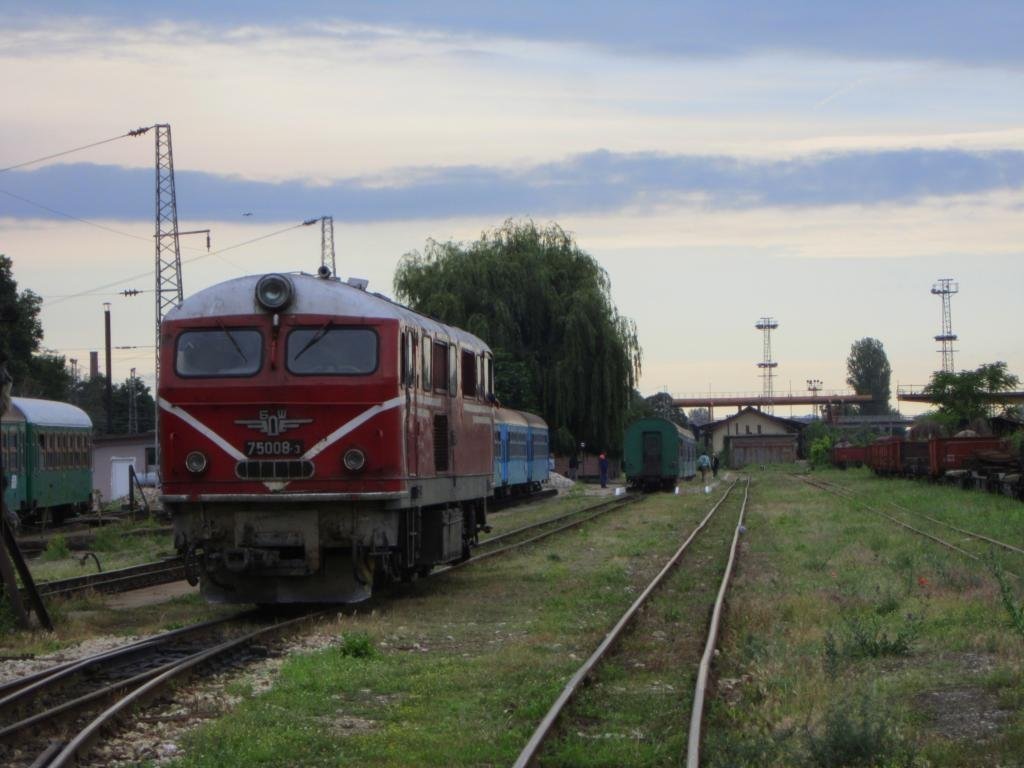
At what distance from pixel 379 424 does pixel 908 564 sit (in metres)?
7.91

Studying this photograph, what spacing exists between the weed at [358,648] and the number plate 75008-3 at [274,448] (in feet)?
8.42

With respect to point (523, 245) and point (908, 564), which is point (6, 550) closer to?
point (908, 564)

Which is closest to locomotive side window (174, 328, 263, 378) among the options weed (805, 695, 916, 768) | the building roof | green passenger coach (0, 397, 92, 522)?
weed (805, 695, 916, 768)

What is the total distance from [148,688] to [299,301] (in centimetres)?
544

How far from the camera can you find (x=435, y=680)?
9969mm

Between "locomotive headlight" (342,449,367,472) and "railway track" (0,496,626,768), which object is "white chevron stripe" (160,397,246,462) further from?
"railway track" (0,496,626,768)

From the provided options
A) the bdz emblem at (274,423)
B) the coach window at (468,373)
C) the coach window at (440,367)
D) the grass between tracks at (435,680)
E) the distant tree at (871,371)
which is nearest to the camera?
the grass between tracks at (435,680)

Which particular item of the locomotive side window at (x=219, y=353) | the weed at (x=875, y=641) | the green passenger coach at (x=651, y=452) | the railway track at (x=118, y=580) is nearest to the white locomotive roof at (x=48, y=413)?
the railway track at (x=118, y=580)

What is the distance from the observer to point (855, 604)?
45.8 ft

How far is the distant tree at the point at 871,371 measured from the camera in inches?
7426

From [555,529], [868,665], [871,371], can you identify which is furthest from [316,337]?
[871,371]

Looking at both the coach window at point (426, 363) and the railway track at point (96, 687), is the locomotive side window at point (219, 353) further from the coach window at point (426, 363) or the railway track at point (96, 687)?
the railway track at point (96, 687)

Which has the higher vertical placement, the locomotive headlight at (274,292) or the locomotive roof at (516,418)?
the locomotive headlight at (274,292)

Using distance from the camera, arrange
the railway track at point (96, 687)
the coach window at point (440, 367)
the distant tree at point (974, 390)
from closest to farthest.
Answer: the railway track at point (96, 687) < the coach window at point (440, 367) < the distant tree at point (974, 390)
